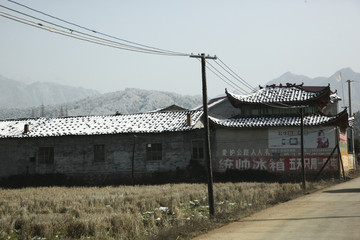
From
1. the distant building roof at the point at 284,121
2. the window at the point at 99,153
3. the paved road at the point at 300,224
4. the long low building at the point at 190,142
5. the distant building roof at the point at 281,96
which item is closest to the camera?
the paved road at the point at 300,224

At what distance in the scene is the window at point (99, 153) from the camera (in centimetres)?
3473

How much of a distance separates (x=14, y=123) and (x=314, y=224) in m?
32.2

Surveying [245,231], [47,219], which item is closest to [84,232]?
[47,219]

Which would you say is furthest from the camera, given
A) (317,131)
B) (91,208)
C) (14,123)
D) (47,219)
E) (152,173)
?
(14,123)

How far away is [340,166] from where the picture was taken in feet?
106

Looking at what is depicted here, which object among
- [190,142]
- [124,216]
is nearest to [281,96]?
[190,142]

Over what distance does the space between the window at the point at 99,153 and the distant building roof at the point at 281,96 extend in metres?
10.4

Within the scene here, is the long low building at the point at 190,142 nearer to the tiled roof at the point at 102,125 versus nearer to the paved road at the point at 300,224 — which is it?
the tiled roof at the point at 102,125

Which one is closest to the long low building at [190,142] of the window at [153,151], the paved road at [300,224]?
the window at [153,151]

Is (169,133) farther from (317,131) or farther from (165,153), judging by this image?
(317,131)

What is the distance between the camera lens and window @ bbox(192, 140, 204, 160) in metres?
33.7

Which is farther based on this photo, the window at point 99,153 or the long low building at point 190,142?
the window at point 99,153

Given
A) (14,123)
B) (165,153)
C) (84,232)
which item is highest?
(14,123)

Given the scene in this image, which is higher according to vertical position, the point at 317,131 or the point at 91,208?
the point at 317,131
